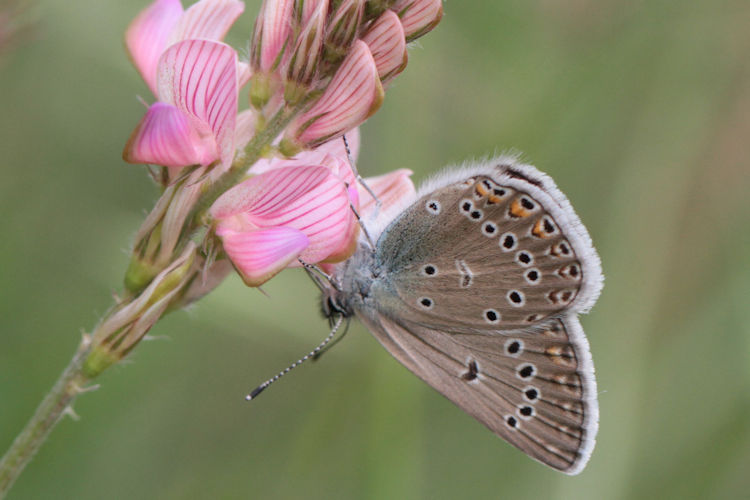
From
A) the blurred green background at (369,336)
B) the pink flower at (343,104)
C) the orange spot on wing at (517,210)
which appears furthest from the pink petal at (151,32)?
the blurred green background at (369,336)

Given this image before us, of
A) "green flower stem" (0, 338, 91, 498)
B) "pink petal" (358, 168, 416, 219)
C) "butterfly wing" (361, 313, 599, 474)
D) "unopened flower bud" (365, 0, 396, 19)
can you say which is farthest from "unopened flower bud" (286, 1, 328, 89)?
"butterfly wing" (361, 313, 599, 474)

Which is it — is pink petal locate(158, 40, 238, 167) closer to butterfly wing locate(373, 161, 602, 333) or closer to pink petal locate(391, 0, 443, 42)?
pink petal locate(391, 0, 443, 42)

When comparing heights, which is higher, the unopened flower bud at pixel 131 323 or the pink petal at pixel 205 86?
the pink petal at pixel 205 86

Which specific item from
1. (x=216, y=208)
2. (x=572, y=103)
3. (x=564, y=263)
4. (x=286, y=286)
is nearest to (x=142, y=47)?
(x=216, y=208)

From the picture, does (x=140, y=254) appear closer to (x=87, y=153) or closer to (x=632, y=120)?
(x=87, y=153)

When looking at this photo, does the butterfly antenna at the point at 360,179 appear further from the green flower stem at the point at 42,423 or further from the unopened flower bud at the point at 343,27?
the green flower stem at the point at 42,423

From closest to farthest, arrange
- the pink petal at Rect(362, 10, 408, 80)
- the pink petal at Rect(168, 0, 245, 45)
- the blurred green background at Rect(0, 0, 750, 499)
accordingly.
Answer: the pink petal at Rect(362, 10, 408, 80)
the pink petal at Rect(168, 0, 245, 45)
the blurred green background at Rect(0, 0, 750, 499)
